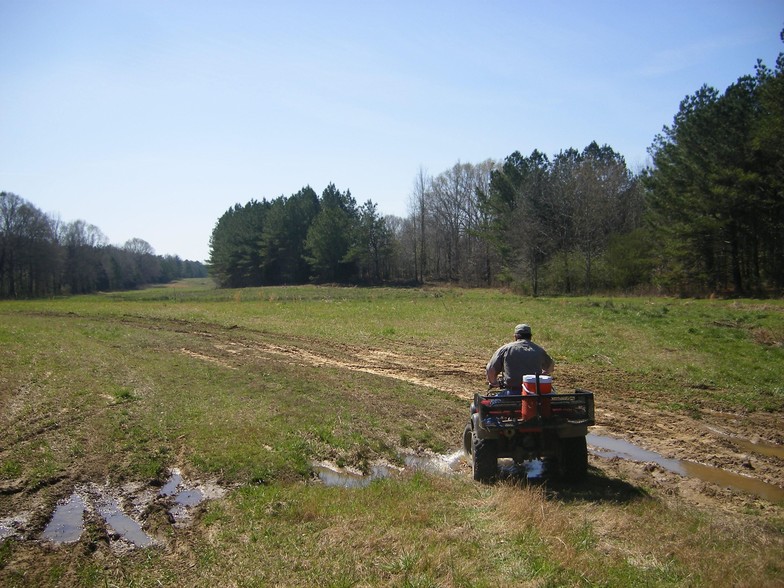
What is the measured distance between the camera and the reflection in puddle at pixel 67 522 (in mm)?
6336

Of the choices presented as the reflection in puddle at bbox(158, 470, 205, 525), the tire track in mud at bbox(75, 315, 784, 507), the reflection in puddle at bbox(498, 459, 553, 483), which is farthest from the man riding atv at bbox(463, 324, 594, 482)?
the reflection in puddle at bbox(158, 470, 205, 525)

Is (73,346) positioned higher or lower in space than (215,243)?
lower

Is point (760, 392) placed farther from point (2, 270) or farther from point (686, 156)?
point (2, 270)

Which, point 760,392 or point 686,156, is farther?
point 686,156

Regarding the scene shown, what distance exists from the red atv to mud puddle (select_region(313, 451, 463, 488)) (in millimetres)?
1272

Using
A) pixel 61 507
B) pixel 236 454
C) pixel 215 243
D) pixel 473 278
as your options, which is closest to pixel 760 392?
pixel 236 454

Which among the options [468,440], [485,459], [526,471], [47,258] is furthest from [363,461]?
[47,258]

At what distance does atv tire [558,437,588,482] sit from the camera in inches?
310

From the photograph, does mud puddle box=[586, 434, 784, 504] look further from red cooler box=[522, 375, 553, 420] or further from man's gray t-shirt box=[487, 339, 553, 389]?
red cooler box=[522, 375, 553, 420]

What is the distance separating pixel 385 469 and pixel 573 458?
2905 millimetres

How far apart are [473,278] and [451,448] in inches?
2463

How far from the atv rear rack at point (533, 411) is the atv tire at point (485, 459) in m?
0.38

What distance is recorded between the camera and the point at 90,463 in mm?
8609

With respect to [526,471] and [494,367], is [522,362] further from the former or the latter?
[526,471]
